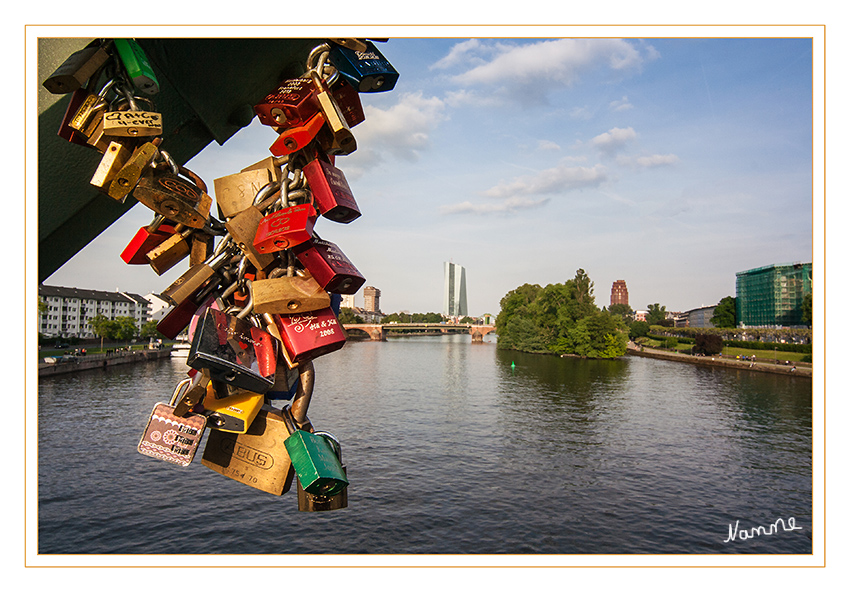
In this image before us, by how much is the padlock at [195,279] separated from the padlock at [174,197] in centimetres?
9

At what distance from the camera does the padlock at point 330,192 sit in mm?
1096

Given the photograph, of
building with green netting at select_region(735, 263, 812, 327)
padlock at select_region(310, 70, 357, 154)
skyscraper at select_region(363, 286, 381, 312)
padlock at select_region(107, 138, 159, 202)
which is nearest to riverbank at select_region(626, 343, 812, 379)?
building with green netting at select_region(735, 263, 812, 327)

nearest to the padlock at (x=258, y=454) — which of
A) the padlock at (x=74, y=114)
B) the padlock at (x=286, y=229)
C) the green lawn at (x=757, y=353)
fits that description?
the padlock at (x=286, y=229)

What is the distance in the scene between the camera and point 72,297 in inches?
2625

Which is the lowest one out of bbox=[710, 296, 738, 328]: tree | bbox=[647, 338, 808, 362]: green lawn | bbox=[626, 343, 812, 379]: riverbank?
bbox=[626, 343, 812, 379]: riverbank

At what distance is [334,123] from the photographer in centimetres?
113

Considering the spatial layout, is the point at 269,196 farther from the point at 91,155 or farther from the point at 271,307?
the point at 91,155

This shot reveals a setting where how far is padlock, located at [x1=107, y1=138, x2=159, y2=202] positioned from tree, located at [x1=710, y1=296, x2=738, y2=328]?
95.0 metres

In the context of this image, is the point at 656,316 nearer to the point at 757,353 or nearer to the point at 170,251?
the point at 757,353

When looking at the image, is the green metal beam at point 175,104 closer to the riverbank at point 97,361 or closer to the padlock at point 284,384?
the padlock at point 284,384

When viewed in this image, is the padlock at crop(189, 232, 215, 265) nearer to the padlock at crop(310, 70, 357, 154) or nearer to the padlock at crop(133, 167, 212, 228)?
the padlock at crop(133, 167, 212, 228)

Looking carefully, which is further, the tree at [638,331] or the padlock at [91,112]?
the tree at [638,331]

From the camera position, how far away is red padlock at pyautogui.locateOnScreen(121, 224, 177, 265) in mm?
1216
